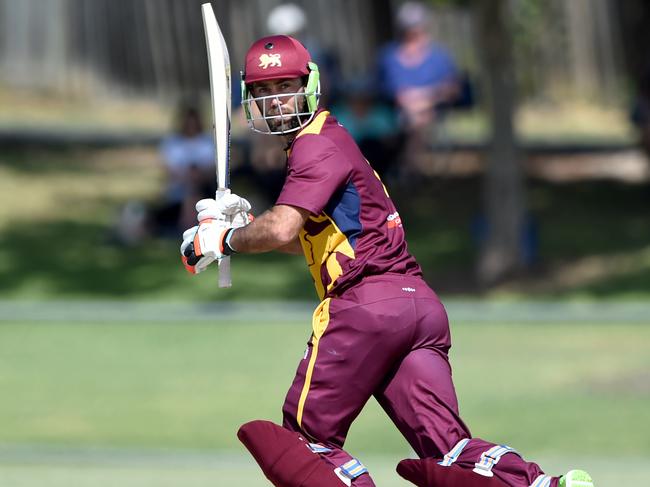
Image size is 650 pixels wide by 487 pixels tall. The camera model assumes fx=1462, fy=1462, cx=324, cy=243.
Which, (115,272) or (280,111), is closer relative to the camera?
(280,111)

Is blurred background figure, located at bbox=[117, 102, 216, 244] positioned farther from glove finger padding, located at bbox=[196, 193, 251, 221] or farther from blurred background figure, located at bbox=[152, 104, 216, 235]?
glove finger padding, located at bbox=[196, 193, 251, 221]

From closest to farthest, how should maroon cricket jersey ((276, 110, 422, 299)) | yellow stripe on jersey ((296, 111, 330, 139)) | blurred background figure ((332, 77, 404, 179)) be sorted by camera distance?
maroon cricket jersey ((276, 110, 422, 299)) → yellow stripe on jersey ((296, 111, 330, 139)) → blurred background figure ((332, 77, 404, 179))

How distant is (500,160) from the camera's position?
44.4 feet

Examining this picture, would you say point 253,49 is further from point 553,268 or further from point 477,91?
point 477,91

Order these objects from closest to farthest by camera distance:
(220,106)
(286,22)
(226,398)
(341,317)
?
1. (341,317)
2. (220,106)
3. (226,398)
4. (286,22)

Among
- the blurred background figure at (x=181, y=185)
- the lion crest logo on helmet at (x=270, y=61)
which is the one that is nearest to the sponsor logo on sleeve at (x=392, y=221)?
the lion crest logo on helmet at (x=270, y=61)

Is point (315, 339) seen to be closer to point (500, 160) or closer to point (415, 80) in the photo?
point (500, 160)

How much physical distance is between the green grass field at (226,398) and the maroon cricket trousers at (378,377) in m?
2.04

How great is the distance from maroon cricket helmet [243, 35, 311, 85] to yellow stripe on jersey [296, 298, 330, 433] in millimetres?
828

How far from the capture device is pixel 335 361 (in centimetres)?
513

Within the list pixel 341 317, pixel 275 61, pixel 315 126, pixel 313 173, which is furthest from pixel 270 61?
pixel 341 317

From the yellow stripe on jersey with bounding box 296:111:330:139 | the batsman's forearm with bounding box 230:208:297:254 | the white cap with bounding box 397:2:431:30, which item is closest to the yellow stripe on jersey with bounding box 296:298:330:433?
the batsman's forearm with bounding box 230:208:297:254

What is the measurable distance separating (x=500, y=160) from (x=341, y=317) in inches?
337

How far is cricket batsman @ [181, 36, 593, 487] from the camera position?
5.04m
